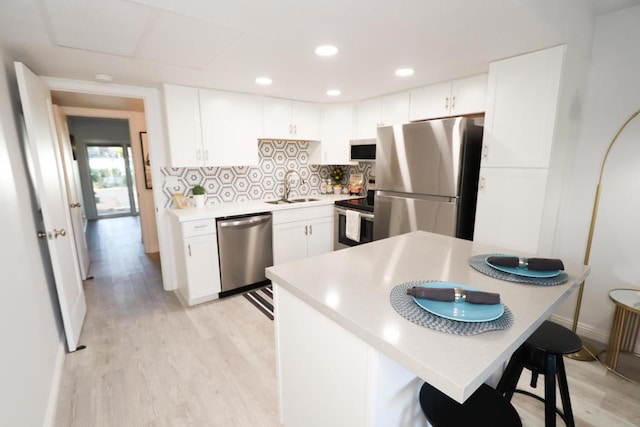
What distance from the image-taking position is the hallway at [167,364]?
5.58ft

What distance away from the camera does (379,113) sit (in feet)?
11.1

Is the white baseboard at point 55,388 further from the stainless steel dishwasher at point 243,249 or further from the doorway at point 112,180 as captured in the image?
the doorway at point 112,180

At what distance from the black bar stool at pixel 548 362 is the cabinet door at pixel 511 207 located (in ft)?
3.26

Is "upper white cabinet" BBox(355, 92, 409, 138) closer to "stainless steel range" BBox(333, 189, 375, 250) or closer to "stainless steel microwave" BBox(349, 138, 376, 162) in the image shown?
"stainless steel microwave" BBox(349, 138, 376, 162)

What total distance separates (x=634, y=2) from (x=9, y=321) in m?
3.97

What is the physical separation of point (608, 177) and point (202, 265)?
3.48 metres

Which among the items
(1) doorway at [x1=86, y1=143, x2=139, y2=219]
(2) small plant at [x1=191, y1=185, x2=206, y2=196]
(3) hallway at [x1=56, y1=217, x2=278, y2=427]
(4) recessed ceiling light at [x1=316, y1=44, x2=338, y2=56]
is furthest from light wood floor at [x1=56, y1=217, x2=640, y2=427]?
(1) doorway at [x1=86, y1=143, x2=139, y2=219]

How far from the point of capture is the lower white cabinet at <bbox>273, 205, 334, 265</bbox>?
3.37 m

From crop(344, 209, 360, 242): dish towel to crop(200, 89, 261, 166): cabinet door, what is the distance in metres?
1.28

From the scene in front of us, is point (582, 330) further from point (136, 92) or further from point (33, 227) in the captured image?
point (136, 92)

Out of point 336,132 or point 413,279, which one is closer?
point 413,279

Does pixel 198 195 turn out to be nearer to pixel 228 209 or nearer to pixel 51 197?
pixel 228 209

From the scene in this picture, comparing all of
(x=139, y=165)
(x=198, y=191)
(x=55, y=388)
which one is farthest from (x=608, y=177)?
(x=139, y=165)

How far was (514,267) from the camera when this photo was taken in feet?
4.17
